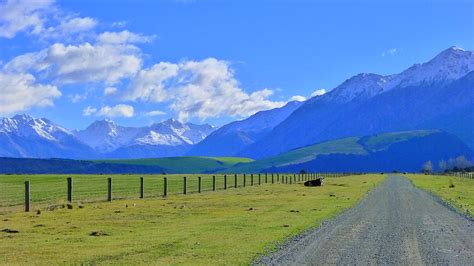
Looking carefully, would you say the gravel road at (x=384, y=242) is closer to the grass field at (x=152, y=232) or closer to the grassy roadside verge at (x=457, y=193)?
the grass field at (x=152, y=232)

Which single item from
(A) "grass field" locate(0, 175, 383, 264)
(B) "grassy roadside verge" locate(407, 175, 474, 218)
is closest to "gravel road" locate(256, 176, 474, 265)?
(A) "grass field" locate(0, 175, 383, 264)

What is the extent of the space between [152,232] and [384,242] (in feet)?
29.6

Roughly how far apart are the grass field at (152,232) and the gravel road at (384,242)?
1.06m

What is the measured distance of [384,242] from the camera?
22250 mm

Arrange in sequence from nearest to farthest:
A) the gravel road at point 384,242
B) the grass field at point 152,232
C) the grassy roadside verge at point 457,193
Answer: the gravel road at point 384,242 < the grass field at point 152,232 < the grassy roadside verge at point 457,193

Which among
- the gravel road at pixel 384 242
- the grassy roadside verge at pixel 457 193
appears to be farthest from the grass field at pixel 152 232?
the grassy roadside verge at pixel 457 193

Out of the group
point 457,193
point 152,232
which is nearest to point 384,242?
point 152,232

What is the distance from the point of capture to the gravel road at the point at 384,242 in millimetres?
18406

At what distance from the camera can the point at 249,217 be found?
3186cm

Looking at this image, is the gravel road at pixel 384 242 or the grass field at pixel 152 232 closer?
the gravel road at pixel 384 242

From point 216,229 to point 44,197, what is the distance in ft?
73.0

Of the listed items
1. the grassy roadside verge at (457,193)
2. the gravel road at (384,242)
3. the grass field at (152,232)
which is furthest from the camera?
the grassy roadside verge at (457,193)

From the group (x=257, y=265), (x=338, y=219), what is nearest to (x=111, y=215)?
(x=338, y=219)

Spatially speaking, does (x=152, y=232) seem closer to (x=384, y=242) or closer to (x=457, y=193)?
(x=384, y=242)
